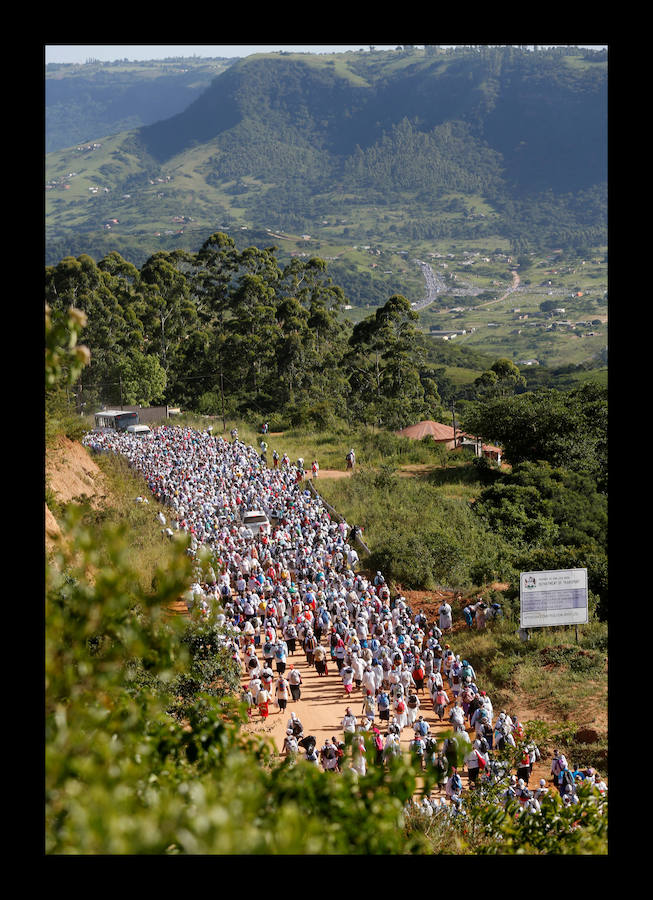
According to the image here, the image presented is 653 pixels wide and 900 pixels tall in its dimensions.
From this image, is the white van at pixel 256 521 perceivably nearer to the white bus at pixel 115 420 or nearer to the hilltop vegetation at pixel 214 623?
the hilltop vegetation at pixel 214 623

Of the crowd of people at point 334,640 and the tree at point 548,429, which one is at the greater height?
the tree at point 548,429

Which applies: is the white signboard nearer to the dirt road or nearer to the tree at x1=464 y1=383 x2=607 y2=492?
the dirt road

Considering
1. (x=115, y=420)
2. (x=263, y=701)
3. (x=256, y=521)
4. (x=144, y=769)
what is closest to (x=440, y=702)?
(x=263, y=701)

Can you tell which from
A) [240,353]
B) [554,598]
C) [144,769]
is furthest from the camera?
[240,353]

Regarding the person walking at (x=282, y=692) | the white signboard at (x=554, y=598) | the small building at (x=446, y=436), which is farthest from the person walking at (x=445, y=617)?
the small building at (x=446, y=436)

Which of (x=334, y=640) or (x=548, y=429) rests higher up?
(x=548, y=429)

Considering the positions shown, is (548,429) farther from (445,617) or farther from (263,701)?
(263,701)
